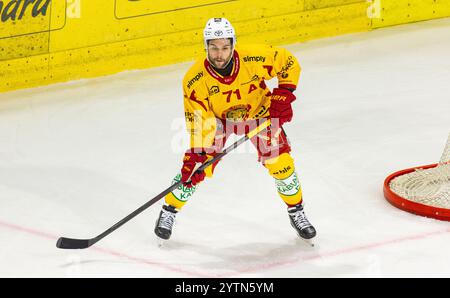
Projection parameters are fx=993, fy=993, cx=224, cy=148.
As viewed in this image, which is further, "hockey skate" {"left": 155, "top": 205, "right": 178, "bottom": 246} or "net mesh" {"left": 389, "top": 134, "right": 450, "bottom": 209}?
"net mesh" {"left": 389, "top": 134, "right": 450, "bottom": 209}

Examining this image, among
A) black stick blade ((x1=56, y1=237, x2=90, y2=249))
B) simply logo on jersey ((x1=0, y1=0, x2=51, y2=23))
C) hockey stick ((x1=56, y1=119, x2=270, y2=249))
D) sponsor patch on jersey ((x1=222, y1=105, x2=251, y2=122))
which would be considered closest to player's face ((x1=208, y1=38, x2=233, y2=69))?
sponsor patch on jersey ((x1=222, y1=105, x2=251, y2=122))

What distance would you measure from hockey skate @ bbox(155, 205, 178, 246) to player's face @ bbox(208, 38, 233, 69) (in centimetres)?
87

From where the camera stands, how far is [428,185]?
18.0 feet

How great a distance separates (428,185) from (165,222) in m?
1.49

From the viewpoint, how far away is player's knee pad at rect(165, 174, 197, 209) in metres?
5.05

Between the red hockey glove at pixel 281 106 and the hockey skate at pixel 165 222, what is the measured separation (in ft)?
2.49

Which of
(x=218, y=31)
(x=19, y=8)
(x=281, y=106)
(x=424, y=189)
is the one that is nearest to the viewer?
(x=218, y=31)

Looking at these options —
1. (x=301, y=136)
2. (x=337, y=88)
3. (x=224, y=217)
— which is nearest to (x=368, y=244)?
(x=224, y=217)

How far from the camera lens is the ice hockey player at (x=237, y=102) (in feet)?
15.7

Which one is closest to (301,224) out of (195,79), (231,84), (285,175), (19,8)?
(285,175)

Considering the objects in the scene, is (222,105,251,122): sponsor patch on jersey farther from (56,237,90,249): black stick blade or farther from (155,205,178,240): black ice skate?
(56,237,90,249): black stick blade

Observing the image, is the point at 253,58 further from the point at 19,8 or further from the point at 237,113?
the point at 19,8

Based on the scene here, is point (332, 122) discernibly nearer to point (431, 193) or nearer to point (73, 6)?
point (431, 193)
